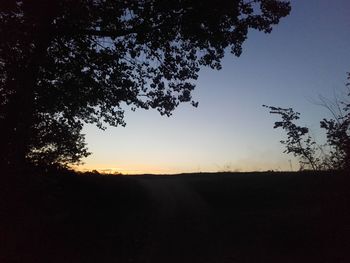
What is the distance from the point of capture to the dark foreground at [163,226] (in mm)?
13750

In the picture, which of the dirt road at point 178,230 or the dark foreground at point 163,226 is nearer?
the dark foreground at point 163,226

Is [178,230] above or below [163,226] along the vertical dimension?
below

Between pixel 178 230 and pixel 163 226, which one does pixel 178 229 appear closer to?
pixel 178 230

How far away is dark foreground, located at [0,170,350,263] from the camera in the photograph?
13.8m

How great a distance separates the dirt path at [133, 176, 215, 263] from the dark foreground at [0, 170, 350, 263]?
0.03 meters

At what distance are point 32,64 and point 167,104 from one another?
742cm

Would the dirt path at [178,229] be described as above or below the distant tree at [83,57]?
below

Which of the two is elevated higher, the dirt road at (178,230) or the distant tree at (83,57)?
the distant tree at (83,57)

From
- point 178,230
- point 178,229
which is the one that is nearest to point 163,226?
point 178,229

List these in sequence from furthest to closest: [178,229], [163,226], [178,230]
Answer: [163,226], [178,229], [178,230]

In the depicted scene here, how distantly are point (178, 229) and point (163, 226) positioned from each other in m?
0.91

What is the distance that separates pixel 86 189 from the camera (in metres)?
24.4

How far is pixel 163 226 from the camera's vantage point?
743 inches

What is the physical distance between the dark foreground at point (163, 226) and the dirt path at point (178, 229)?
0.03 metres
